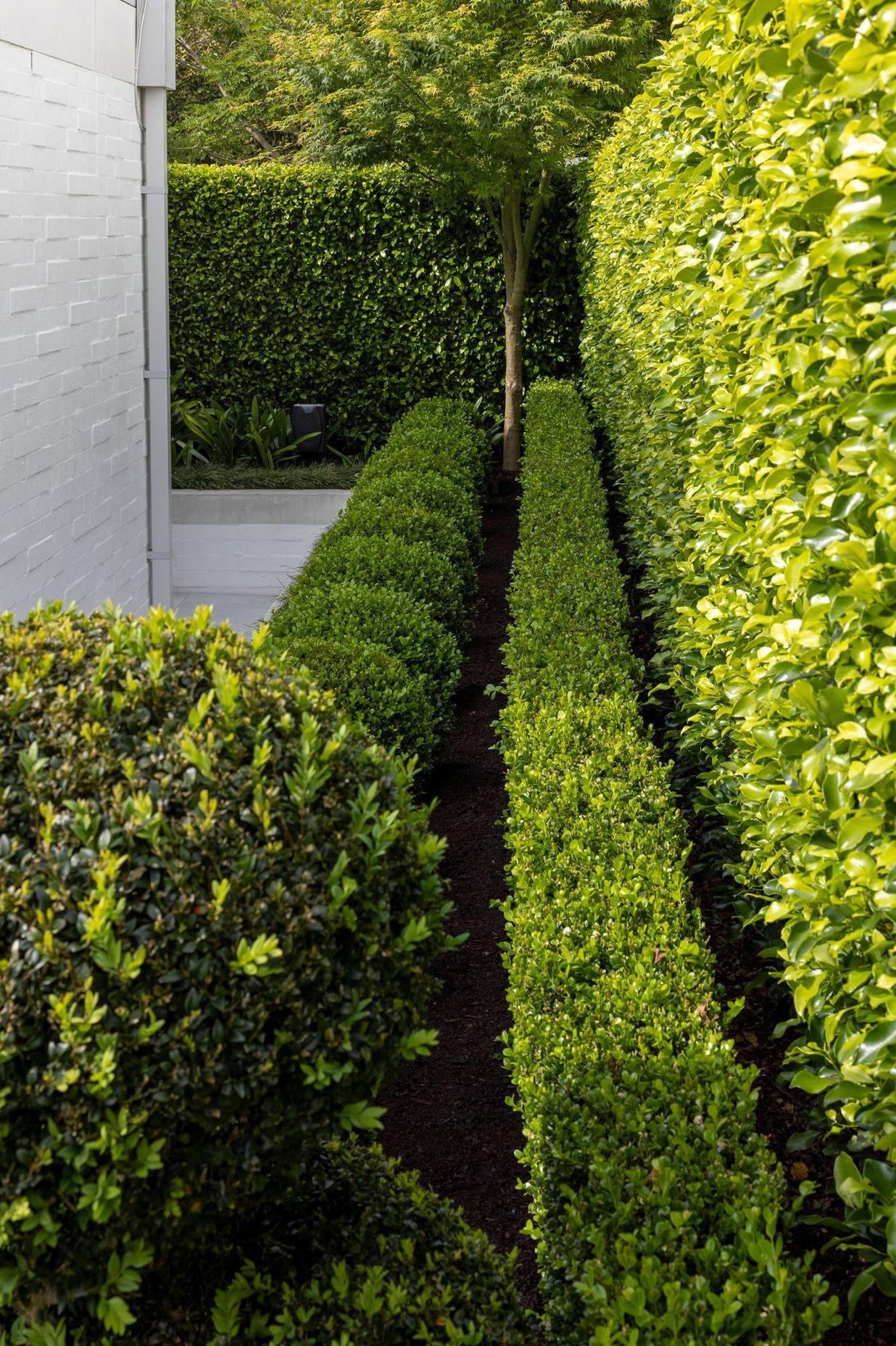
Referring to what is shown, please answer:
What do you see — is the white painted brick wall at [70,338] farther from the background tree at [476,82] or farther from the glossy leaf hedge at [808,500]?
the background tree at [476,82]

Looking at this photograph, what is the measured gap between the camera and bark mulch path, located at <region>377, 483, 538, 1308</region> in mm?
3189

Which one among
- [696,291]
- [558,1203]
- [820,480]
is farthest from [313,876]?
[696,291]

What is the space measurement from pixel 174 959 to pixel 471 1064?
6.88ft

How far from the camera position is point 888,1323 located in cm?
263

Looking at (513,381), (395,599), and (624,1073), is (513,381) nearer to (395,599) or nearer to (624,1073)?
(395,599)

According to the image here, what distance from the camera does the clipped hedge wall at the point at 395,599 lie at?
4648mm

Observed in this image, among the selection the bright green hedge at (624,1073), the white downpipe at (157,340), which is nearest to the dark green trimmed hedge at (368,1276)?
the bright green hedge at (624,1073)

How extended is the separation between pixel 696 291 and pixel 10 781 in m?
2.96

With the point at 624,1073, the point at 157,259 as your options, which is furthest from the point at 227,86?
the point at 624,1073

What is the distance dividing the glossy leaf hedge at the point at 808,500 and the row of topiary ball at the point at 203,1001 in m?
0.84

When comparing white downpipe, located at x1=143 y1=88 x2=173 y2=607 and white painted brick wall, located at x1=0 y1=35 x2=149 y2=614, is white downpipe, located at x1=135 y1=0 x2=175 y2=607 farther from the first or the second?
white painted brick wall, located at x1=0 y1=35 x2=149 y2=614

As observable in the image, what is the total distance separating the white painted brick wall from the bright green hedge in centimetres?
271

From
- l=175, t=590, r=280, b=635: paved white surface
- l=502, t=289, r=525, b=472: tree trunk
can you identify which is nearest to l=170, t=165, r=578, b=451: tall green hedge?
l=502, t=289, r=525, b=472: tree trunk

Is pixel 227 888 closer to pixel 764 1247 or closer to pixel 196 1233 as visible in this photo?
pixel 196 1233
